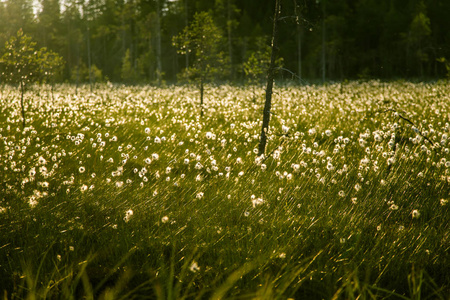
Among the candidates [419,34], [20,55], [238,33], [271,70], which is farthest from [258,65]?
[419,34]

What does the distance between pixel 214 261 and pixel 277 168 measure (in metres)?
2.60

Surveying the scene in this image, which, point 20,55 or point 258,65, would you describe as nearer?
point 20,55

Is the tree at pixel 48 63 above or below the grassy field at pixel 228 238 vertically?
above

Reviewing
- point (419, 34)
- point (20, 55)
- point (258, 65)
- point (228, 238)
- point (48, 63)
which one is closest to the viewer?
point (228, 238)

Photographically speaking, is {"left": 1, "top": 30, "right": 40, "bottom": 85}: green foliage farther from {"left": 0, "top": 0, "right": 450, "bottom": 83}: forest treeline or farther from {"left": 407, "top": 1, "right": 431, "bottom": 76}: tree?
{"left": 407, "top": 1, "right": 431, "bottom": 76}: tree

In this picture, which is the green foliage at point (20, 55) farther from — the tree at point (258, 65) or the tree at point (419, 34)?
the tree at point (419, 34)

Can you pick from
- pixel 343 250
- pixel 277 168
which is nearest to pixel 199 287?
pixel 343 250

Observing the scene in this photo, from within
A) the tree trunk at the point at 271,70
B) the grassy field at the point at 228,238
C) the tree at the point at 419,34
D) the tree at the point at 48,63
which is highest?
the tree at the point at 419,34

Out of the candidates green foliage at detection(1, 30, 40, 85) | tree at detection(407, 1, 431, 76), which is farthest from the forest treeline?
green foliage at detection(1, 30, 40, 85)

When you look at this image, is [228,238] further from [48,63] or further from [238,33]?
[238,33]

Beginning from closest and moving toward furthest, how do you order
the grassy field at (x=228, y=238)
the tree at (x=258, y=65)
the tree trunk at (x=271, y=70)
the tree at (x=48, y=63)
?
1. the grassy field at (x=228, y=238)
2. the tree trunk at (x=271, y=70)
3. the tree at (x=48, y=63)
4. the tree at (x=258, y=65)

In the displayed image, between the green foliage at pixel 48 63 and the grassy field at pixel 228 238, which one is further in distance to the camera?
the green foliage at pixel 48 63

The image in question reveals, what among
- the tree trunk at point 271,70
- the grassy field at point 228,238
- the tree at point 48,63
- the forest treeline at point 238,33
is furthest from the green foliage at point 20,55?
the forest treeline at point 238,33

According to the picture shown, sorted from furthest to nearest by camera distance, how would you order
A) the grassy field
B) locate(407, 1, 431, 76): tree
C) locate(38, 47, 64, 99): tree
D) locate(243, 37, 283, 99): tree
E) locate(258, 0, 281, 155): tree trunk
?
1. locate(407, 1, 431, 76): tree
2. locate(243, 37, 283, 99): tree
3. locate(38, 47, 64, 99): tree
4. locate(258, 0, 281, 155): tree trunk
5. the grassy field
